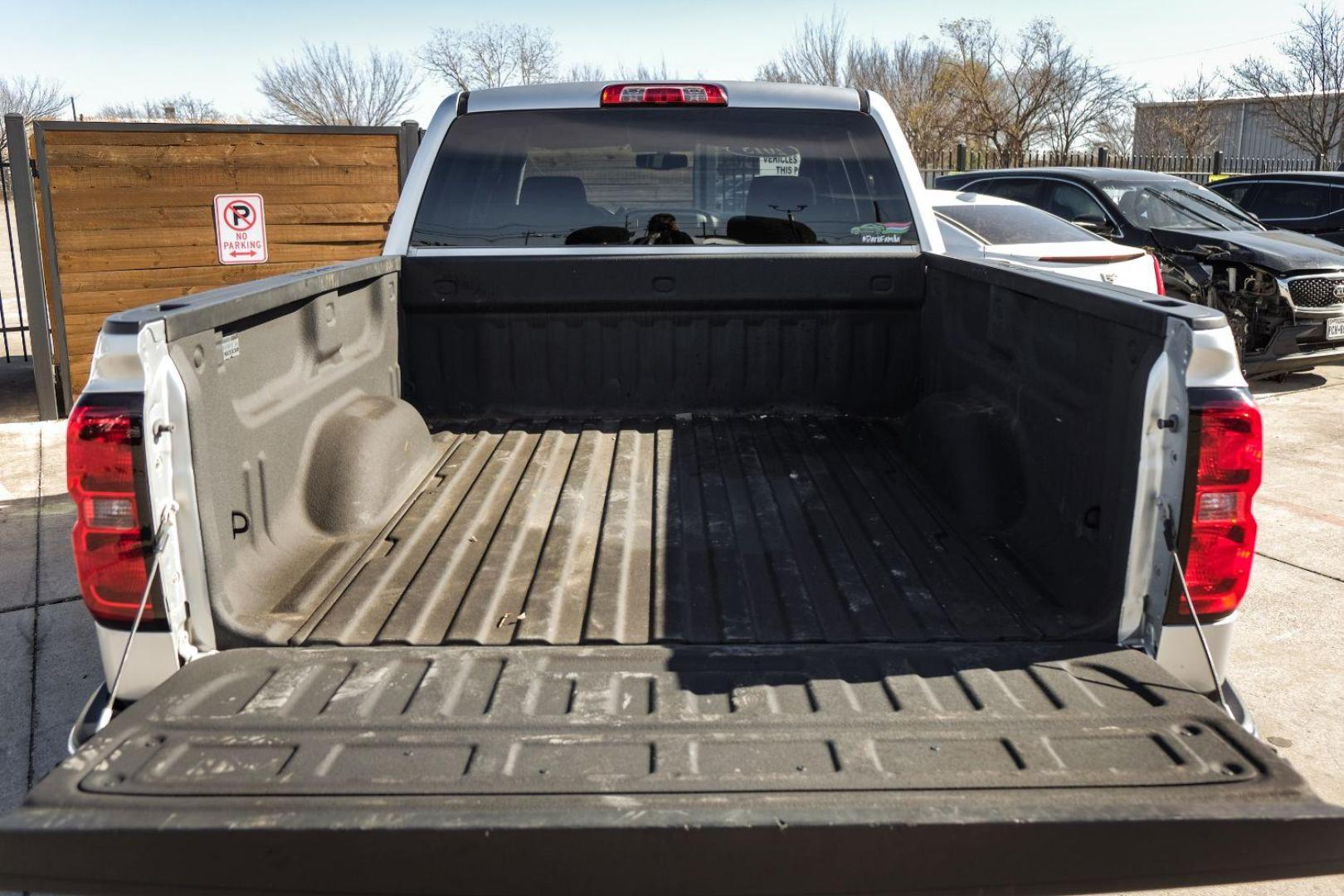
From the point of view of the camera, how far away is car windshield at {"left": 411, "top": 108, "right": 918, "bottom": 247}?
4.05m

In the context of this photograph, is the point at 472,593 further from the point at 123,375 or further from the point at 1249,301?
the point at 1249,301

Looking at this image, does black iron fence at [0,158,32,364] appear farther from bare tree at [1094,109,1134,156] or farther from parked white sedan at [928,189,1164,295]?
bare tree at [1094,109,1134,156]

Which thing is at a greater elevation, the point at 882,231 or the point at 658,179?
the point at 658,179

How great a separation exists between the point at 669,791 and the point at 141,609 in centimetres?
118

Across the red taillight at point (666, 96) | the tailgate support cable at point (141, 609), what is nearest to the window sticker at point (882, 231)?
the red taillight at point (666, 96)

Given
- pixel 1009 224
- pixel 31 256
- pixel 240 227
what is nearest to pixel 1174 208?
pixel 1009 224

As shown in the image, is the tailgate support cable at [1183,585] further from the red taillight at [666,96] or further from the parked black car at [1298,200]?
the parked black car at [1298,200]

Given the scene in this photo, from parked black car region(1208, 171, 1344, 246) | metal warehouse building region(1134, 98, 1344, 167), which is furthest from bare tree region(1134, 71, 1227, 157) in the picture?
parked black car region(1208, 171, 1344, 246)

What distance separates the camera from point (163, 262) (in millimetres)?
8289

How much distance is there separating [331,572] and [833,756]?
4.92 feet

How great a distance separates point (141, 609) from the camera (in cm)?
217

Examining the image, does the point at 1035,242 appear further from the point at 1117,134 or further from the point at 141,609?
the point at 1117,134

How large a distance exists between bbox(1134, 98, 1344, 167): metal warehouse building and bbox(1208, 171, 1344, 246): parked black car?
23.6 metres

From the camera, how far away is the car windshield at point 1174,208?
34.3 ft
